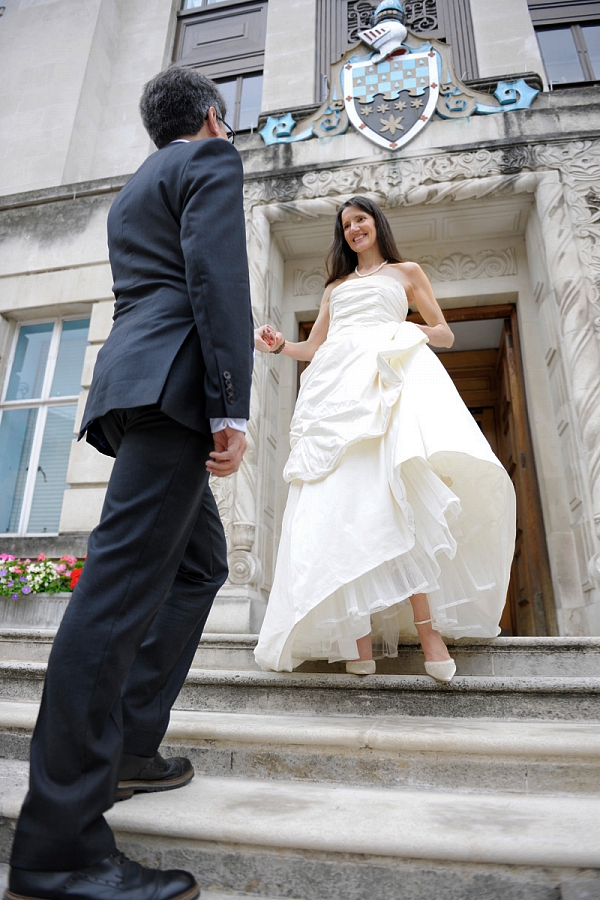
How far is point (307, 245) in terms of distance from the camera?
582 centimetres

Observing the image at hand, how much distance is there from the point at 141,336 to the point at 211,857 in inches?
47.8

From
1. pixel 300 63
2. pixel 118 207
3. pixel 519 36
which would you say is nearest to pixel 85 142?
pixel 300 63

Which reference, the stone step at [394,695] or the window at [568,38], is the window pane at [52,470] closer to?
the stone step at [394,695]

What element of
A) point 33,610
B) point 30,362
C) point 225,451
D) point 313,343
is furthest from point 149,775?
point 30,362

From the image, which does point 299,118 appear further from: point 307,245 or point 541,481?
point 541,481

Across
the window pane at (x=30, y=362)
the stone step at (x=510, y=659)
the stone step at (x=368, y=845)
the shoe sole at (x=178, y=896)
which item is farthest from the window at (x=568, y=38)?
the shoe sole at (x=178, y=896)

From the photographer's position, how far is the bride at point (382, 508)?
2.30 metres

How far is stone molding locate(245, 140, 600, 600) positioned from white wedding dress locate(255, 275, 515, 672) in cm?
→ 187

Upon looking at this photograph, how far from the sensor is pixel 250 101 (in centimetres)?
808

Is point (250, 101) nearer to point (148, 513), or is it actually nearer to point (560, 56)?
point (560, 56)

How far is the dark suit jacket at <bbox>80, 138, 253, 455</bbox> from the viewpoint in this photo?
1354 mm

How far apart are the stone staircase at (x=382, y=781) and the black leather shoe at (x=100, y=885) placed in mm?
170

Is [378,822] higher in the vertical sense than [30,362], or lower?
lower

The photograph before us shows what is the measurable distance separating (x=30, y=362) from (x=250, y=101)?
5007 millimetres
